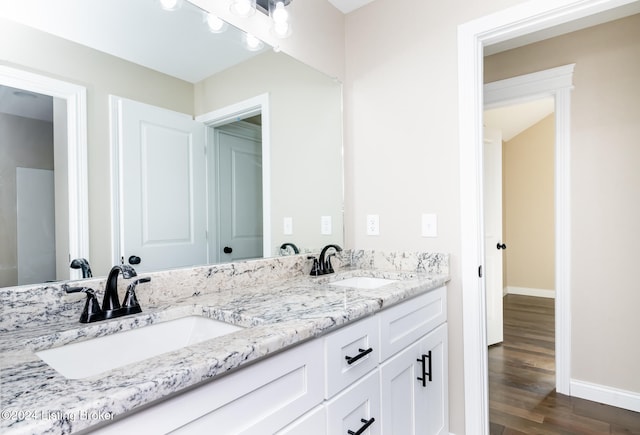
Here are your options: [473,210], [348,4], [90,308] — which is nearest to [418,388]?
[473,210]

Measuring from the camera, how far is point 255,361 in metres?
0.78

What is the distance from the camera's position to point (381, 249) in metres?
1.99

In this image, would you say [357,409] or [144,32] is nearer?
[357,409]

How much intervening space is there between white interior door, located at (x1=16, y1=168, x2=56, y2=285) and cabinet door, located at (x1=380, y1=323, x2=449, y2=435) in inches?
43.3

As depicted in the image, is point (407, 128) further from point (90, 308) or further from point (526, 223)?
point (526, 223)

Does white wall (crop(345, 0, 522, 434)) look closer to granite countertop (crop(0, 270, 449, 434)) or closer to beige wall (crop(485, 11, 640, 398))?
granite countertop (crop(0, 270, 449, 434))

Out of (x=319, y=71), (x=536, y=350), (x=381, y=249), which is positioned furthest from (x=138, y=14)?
(x=536, y=350)

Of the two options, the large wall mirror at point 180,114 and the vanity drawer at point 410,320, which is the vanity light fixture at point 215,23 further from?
the vanity drawer at point 410,320

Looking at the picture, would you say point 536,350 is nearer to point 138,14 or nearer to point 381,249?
point 381,249

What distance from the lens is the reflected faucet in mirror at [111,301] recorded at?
976 millimetres

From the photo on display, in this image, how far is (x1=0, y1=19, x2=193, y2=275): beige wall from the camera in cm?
96

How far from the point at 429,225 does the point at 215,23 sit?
136 centimetres

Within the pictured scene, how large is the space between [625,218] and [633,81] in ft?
2.78

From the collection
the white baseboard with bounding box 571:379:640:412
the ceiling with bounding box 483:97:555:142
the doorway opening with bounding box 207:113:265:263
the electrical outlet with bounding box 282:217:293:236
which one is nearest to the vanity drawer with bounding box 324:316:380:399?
the doorway opening with bounding box 207:113:265:263
